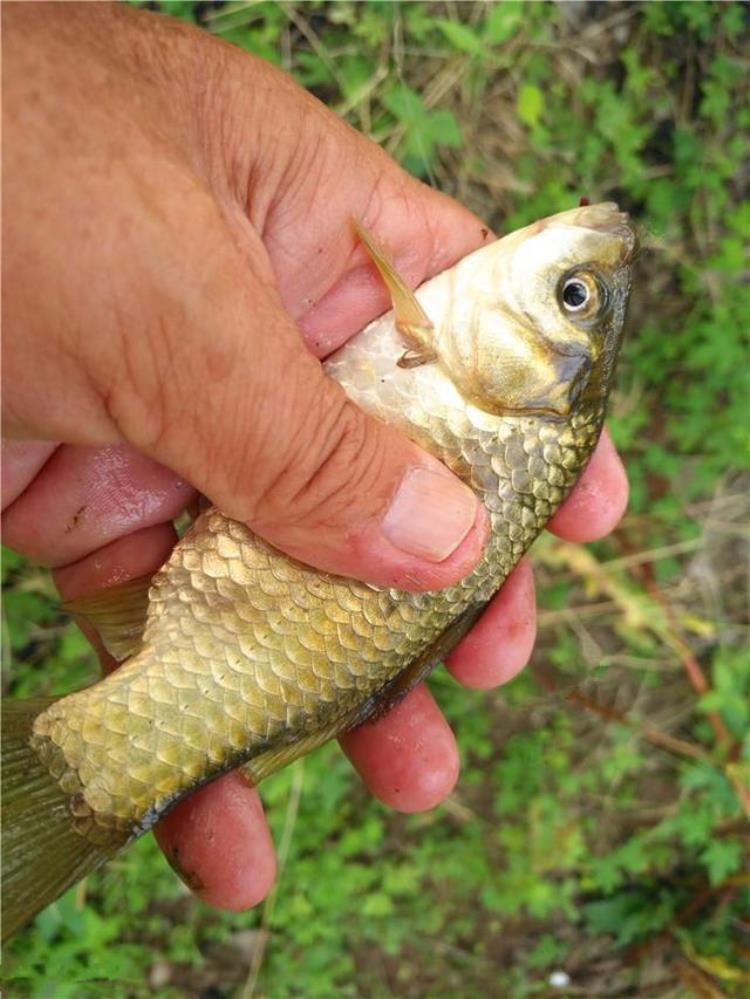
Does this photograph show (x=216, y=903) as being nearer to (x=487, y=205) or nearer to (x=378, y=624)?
Answer: (x=378, y=624)

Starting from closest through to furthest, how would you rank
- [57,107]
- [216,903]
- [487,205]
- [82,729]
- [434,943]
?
[57,107], [82,729], [216,903], [487,205], [434,943]

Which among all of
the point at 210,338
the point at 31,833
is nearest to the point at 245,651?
the point at 31,833

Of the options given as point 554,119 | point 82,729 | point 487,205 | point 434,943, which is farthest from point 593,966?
point 554,119

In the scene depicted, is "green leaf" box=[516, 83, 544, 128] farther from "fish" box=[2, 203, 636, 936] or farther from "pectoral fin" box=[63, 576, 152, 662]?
"pectoral fin" box=[63, 576, 152, 662]

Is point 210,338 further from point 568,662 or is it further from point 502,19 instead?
point 568,662

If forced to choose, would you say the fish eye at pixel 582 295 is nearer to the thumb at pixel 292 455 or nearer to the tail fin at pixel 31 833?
the thumb at pixel 292 455

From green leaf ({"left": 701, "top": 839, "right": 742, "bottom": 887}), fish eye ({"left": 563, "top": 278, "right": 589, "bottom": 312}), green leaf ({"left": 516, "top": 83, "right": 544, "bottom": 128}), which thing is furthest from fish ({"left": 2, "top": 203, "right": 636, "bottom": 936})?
green leaf ({"left": 701, "top": 839, "right": 742, "bottom": 887})

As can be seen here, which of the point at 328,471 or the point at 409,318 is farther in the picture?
the point at 409,318

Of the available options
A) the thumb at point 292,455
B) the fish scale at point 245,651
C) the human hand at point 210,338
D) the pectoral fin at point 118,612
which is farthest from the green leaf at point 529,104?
the pectoral fin at point 118,612
